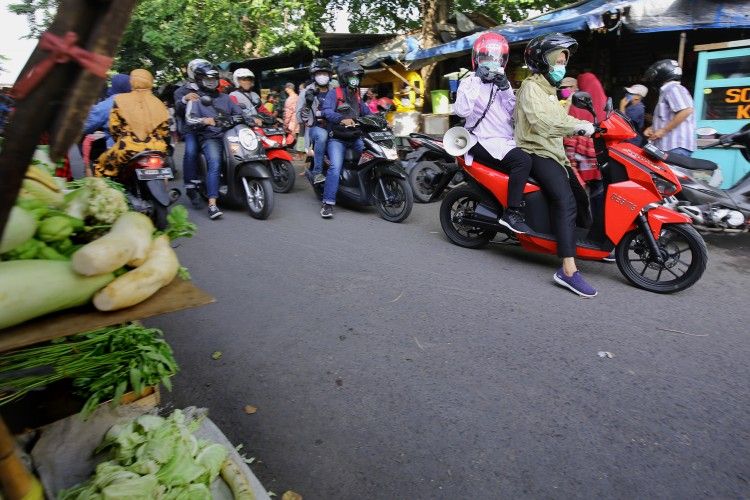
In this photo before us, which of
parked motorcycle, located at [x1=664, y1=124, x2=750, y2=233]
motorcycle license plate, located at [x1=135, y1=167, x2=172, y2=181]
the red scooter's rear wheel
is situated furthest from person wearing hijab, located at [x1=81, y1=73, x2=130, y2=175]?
parked motorcycle, located at [x1=664, y1=124, x2=750, y2=233]

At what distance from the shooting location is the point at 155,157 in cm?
501

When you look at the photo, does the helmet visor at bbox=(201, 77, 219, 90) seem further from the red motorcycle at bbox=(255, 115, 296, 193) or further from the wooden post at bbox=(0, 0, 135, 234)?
the wooden post at bbox=(0, 0, 135, 234)

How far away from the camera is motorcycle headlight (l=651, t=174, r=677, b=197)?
4086 millimetres

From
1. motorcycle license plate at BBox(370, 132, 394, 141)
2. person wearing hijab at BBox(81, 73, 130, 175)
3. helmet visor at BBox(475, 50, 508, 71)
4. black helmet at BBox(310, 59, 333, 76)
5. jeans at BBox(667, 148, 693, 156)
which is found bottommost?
jeans at BBox(667, 148, 693, 156)

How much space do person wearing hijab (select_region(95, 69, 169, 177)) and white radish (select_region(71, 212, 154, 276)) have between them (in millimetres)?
3775

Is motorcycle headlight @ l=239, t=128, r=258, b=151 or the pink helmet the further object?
motorcycle headlight @ l=239, t=128, r=258, b=151

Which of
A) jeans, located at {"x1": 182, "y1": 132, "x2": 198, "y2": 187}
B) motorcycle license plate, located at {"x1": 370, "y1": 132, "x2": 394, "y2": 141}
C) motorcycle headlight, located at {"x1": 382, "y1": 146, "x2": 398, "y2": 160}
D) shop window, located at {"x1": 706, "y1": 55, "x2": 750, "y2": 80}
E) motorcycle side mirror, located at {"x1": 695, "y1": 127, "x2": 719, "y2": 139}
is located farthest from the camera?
jeans, located at {"x1": 182, "y1": 132, "x2": 198, "y2": 187}

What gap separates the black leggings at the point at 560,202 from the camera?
4.13m

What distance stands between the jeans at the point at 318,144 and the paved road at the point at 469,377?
2554 mm

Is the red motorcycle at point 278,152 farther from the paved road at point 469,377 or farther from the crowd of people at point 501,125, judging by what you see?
the paved road at point 469,377

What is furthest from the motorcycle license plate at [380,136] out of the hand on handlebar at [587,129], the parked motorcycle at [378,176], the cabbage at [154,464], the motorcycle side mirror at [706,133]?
the cabbage at [154,464]

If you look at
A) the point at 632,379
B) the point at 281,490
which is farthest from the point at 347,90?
the point at 281,490

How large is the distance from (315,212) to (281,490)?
5.19 m

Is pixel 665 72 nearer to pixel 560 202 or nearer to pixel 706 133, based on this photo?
pixel 706 133
